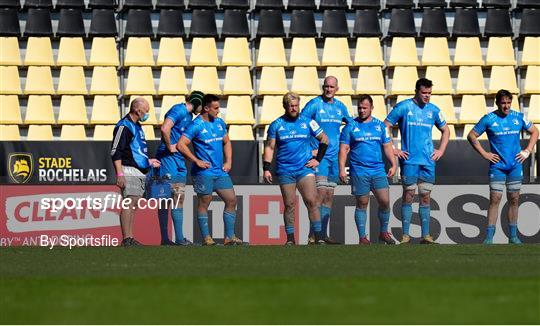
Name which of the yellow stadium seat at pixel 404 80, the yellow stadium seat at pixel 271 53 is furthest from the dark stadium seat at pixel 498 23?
the yellow stadium seat at pixel 271 53

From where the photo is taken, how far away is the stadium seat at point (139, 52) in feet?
69.1

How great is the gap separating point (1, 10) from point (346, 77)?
254 inches

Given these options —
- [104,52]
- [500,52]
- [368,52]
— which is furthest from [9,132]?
[500,52]

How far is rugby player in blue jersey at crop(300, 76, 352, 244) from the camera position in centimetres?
1404

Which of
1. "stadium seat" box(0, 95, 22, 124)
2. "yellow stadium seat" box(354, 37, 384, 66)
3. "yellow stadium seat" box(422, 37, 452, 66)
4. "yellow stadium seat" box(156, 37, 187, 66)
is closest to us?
"stadium seat" box(0, 95, 22, 124)

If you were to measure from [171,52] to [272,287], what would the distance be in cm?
1430

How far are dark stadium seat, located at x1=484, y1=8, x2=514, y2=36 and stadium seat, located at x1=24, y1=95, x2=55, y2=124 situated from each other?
8.24m

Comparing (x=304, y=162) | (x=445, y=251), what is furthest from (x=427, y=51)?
(x=445, y=251)

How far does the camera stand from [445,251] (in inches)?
474

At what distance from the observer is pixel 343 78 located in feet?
69.4

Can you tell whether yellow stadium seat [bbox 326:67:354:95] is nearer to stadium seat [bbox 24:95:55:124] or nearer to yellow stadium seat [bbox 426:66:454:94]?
yellow stadium seat [bbox 426:66:454:94]

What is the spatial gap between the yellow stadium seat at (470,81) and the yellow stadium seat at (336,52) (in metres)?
2.10

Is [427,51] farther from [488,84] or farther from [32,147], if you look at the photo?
[32,147]

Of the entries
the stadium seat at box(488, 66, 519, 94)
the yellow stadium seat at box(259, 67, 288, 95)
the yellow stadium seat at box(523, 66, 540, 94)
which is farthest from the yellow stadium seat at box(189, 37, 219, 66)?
the yellow stadium seat at box(523, 66, 540, 94)
